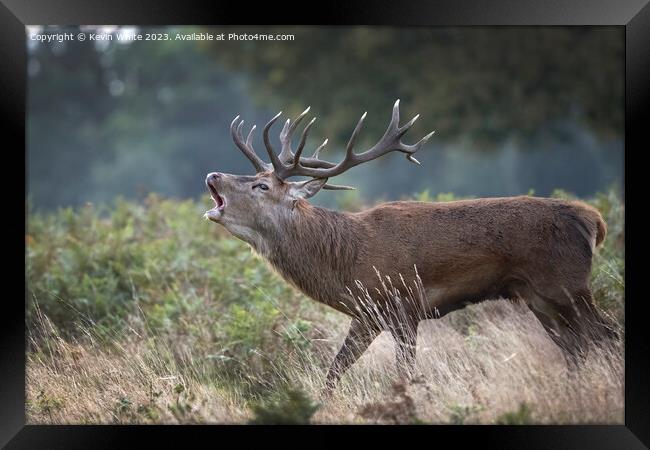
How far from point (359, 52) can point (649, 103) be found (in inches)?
787

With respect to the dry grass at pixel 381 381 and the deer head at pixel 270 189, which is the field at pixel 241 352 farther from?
the deer head at pixel 270 189

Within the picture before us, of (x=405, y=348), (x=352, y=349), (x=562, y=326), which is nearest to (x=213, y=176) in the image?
(x=352, y=349)

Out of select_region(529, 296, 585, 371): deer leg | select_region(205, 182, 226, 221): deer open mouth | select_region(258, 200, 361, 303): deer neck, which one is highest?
select_region(205, 182, 226, 221): deer open mouth

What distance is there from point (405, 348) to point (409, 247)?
780mm

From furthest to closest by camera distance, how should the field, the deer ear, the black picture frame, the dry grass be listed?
the deer ear → the field → the dry grass → the black picture frame

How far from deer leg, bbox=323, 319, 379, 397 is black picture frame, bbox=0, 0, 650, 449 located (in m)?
1.02

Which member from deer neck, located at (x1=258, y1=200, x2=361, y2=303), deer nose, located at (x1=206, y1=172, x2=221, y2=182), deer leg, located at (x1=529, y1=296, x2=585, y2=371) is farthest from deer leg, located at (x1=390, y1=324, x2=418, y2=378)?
deer nose, located at (x1=206, y1=172, x2=221, y2=182)

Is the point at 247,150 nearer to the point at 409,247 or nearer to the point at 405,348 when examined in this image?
the point at 409,247

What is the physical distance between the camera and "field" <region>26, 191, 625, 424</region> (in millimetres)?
5793

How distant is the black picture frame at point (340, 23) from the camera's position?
5527 millimetres

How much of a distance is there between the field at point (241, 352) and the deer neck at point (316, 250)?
497 millimetres

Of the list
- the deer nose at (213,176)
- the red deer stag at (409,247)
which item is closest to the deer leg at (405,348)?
the red deer stag at (409,247)

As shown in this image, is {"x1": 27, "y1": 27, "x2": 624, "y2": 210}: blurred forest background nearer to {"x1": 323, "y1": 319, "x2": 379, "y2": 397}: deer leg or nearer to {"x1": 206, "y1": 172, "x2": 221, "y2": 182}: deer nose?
{"x1": 206, "y1": 172, "x2": 221, "y2": 182}: deer nose

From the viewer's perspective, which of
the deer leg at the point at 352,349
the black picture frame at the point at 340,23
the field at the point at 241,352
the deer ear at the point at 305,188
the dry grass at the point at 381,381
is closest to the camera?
the black picture frame at the point at 340,23
